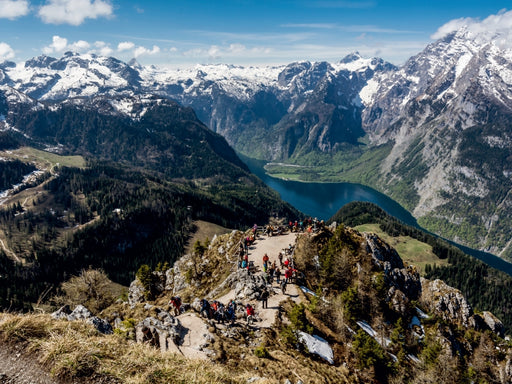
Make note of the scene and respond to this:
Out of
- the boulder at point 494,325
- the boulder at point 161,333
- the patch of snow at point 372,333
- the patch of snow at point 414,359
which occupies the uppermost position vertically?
the boulder at point 161,333

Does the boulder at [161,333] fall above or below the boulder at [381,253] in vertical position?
above

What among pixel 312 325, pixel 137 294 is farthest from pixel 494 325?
pixel 137 294

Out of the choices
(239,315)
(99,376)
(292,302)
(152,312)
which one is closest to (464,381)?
(292,302)

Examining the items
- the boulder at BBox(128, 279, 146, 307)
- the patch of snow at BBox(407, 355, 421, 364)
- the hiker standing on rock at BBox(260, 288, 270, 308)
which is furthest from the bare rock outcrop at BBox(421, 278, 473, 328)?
the boulder at BBox(128, 279, 146, 307)

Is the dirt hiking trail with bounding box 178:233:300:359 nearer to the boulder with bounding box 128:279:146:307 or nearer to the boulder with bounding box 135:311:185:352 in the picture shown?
the boulder with bounding box 135:311:185:352

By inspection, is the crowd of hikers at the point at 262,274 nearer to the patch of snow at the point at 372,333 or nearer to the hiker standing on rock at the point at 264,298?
the hiker standing on rock at the point at 264,298

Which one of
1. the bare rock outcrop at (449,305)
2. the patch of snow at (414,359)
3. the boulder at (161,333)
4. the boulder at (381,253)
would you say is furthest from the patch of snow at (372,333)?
the boulder at (161,333)
